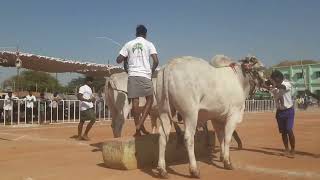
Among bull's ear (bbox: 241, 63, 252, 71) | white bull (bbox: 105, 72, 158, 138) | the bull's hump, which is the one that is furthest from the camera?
white bull (bbox: 105, 72, 158, 138)

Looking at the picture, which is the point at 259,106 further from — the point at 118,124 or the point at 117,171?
the point at 117,171

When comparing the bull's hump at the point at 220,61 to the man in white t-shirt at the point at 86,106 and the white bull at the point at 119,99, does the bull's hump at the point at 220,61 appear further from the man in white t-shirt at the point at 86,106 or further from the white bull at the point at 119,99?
the man in white t-shirt at the point at 86,106

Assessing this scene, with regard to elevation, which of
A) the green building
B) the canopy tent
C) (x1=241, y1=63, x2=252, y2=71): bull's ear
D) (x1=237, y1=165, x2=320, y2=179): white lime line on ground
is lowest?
(x1=237, y1=165, x2=320, y2=179): white lime line on ground

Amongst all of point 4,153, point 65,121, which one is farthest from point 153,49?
point 65,121

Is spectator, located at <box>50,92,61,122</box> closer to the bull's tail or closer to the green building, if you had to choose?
the bull's tail

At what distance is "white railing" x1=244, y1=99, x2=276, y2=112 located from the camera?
40938 millimetres

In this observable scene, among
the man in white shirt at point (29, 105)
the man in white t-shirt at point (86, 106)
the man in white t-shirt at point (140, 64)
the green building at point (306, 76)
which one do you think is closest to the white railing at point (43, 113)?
the man in white shirt at point (29, 105)

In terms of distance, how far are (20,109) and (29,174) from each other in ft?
49.3

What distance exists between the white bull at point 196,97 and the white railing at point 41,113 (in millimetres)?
14306

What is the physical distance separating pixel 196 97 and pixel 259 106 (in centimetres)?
3624

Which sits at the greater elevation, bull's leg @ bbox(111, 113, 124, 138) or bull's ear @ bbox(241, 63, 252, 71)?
bull's ear @ bbox(241, 63, 252, 71)

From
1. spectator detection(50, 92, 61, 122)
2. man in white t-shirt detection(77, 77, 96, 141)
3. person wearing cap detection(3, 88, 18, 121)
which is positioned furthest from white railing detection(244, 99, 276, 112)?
man in white t-shirt detection(77, 77, 96, 141)

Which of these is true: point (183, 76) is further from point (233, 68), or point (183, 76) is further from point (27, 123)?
point (27, 123)

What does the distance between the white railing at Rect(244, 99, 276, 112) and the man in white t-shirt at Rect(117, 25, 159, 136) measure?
106 ft
